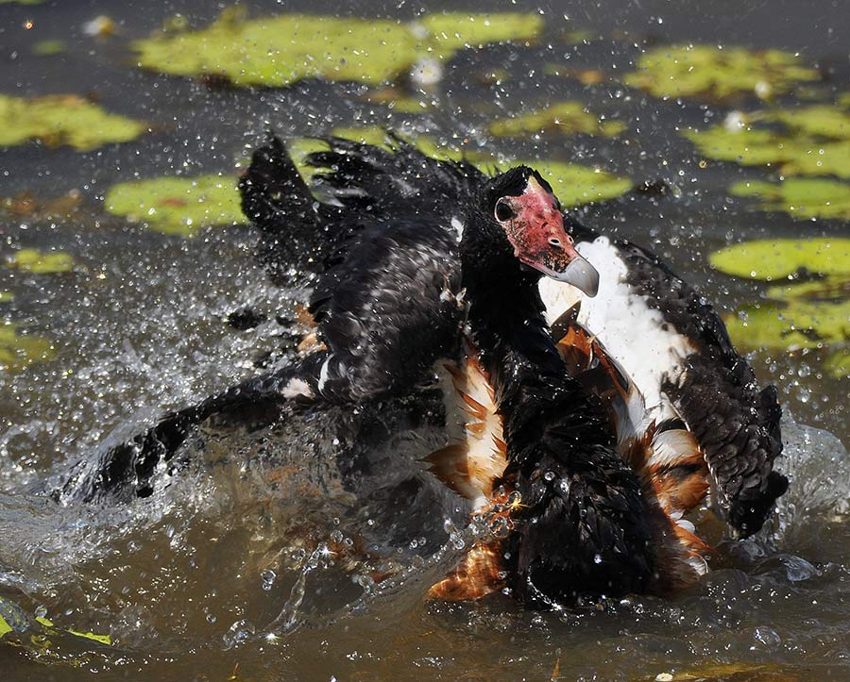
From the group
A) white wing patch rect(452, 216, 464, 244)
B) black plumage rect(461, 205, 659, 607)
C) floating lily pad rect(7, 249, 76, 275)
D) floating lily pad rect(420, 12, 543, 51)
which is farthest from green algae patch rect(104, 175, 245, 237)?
black plumage rect(461, 205, 659, 607)

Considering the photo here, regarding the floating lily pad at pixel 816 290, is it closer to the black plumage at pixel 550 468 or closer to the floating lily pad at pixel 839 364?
the floating lily pad at pixel 839 364

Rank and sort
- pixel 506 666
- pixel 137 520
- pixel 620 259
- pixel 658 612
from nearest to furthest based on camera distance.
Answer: pixel 506 666 < pixel 658 612 < pixel 137 520 < pixel 620 259

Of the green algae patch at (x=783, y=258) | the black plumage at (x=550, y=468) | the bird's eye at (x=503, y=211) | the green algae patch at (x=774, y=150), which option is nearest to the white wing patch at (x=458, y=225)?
the black plumage at (x=550, y=468)

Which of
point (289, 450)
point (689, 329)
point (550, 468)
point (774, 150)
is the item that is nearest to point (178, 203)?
point (289, 450)

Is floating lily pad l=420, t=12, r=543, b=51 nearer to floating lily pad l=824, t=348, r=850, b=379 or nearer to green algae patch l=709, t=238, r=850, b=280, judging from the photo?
green algae patch l=709, t=238, r=850, b=280

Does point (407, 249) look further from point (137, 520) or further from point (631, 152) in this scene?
point (631, 152)

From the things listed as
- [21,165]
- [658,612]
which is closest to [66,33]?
[21,165]

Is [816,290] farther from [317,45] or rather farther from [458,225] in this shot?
[317,45]
